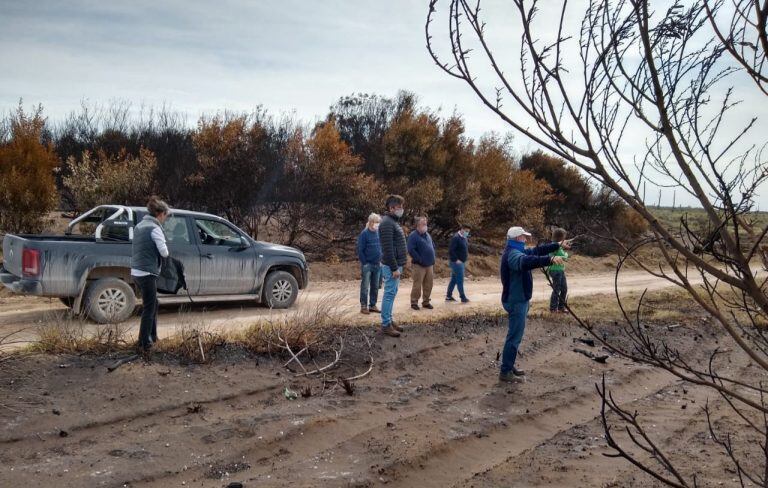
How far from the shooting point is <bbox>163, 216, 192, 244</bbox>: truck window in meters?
10.6

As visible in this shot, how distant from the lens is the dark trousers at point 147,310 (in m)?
7.35

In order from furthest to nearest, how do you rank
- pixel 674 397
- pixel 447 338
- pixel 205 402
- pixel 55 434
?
pixel 447 338, pixel 674 397, pixel 205 402, pixel 55 434

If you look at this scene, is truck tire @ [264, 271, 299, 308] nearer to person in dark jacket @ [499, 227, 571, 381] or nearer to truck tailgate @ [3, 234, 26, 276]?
truck tailgate @ [3, 234, 26, 276]

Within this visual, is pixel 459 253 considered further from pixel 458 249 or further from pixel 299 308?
pixel 299 308

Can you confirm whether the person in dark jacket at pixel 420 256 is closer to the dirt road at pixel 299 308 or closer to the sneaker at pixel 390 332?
the dirt road at pixel 299 308

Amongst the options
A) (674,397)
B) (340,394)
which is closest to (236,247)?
(340,394)

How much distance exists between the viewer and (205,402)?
21.9 ft

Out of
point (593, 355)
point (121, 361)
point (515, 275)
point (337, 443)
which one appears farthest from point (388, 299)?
point (121, 361)

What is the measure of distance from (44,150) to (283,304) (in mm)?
9924

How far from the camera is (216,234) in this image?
11.2 metres

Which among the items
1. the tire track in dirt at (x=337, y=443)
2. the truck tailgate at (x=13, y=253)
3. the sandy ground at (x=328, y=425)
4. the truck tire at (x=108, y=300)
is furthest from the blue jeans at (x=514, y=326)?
the truck tailgate at (x=13, y=253)

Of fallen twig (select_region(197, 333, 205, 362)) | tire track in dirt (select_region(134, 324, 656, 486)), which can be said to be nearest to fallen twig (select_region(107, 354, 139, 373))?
fallen twig (select_region(197, 333, 205, 362))

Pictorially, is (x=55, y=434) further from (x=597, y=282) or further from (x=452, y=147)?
(x=452, y=147)

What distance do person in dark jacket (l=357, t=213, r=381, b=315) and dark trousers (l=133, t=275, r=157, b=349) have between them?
14.2 feet
